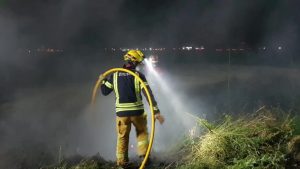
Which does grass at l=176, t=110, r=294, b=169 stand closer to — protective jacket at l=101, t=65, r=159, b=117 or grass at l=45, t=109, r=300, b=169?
grass at l=45, t=109, r=300, b=169

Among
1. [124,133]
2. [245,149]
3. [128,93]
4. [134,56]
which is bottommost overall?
[245,149]

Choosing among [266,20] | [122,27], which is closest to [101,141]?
[266,20]

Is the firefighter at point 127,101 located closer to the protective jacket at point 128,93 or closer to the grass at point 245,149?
the protective jacket at point 128,93

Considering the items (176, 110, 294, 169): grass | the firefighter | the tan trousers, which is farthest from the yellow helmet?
(176, 110, 294, 169): grass

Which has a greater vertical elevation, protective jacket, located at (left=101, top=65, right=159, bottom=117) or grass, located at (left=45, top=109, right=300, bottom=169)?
protective jacket, located at (left=101, top=65, right=159, bottom=117)

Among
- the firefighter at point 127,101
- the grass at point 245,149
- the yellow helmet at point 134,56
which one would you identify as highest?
the yellow helmet at point 134,56

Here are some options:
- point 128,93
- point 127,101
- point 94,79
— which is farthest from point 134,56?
point 94,79

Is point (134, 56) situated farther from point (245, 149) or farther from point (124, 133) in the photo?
point (245, 149)

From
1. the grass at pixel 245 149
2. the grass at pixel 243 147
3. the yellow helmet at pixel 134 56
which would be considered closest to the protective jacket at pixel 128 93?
the yellow helmet at pixel 134 56

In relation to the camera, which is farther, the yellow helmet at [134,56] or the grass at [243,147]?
the yellow helmet at [134,56]

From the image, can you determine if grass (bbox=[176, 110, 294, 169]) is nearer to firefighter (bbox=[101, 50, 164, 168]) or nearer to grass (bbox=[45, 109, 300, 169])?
grass (bbox=[45, 109, 300, 169])

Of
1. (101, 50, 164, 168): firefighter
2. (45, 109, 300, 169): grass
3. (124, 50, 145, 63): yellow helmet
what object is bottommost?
(45, 109, 300, 169): grass

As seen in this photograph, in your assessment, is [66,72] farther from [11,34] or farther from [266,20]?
[266,20]

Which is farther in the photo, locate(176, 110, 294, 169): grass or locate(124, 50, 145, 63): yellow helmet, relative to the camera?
locate(124, 50, 145, 63): yellow helmet
